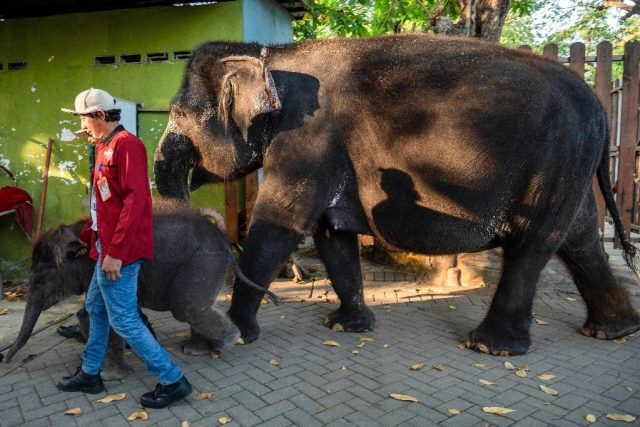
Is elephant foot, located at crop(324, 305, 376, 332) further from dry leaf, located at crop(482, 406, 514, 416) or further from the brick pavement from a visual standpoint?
dry leaf, located at crop(482, 406, 514, 416)

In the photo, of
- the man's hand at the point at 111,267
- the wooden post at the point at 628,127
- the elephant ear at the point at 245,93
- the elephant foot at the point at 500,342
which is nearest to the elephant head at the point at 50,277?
the man's hand at the point at 111,267

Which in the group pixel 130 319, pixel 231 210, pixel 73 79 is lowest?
pixel 130 319

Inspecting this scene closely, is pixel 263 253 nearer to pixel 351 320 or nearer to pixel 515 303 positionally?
pixel 351 320

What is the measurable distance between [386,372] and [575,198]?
6.48 ft

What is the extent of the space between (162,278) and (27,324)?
37.0 inches

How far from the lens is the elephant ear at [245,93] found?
4.15 m

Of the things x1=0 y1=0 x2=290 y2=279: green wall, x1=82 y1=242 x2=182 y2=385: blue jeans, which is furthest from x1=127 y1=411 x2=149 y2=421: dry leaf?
x1=0 y1=0 x2=290 y2=279: green wall

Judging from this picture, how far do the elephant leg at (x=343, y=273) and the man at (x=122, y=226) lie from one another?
192 cm

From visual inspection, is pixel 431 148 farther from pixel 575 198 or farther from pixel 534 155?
pixel 575 198

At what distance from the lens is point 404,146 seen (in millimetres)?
4098

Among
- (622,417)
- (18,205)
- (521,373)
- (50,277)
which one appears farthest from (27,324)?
(622,417)

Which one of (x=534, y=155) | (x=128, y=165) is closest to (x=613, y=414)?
(x=534, y=155)

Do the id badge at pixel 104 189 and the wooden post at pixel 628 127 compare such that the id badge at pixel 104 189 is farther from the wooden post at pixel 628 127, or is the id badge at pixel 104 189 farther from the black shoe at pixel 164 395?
the wooden post at pixel 628 127

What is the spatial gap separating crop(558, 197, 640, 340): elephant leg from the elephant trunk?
4.29m
